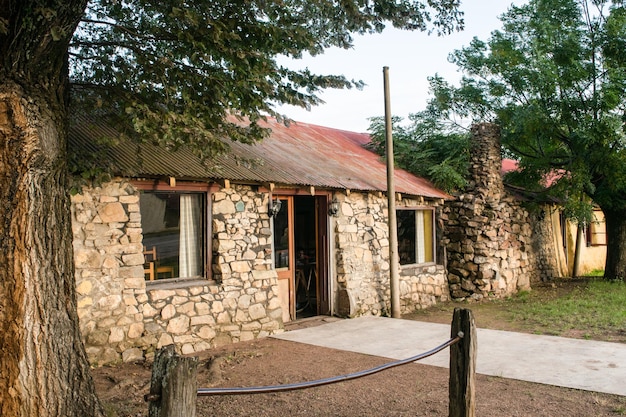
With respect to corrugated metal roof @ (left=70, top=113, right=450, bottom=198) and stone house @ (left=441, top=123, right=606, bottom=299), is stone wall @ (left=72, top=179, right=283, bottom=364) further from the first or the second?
stone house @ (left=441, top=123, right=606, bottom=299)

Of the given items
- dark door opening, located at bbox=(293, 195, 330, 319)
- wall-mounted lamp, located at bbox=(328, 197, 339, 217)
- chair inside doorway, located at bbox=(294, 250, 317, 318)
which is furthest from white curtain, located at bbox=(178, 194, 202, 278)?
chair inside doorway, located at bbox=(294, 250, 317, 318)

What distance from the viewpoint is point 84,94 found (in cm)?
704

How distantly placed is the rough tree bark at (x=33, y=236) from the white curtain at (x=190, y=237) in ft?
12.6

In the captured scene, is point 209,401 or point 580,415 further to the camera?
point 209,401

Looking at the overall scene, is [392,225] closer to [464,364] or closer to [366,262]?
[366,262]

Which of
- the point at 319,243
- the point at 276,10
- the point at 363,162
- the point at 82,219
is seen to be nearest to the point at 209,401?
the point at 82,219

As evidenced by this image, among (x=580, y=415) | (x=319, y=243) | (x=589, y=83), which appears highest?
(x=589, y=83)


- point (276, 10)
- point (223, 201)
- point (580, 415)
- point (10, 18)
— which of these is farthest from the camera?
point (223, 201)

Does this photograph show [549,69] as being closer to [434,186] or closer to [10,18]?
[434,186]

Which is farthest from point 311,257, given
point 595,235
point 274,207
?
point 595,235

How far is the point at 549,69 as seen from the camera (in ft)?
44.8

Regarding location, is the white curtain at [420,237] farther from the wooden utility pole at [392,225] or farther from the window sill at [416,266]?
the wooden utility pole at [392,225]

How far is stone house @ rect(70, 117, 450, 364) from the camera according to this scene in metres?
7.58

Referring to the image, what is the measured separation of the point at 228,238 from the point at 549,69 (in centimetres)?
912
